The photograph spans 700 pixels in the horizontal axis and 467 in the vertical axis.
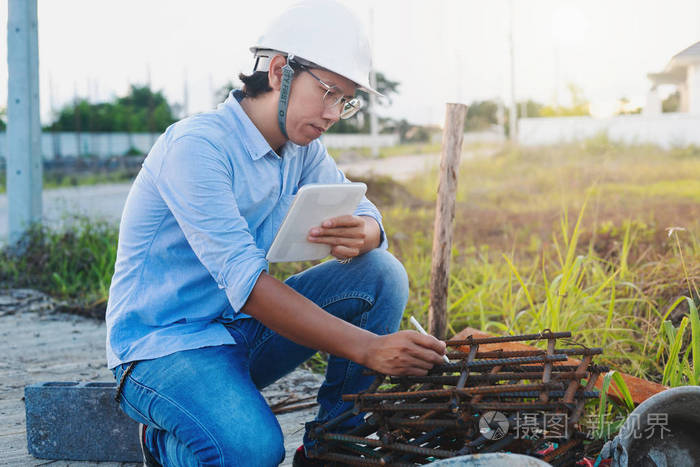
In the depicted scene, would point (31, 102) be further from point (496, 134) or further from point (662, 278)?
point (496, 134)

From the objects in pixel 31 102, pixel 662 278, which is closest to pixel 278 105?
pixel 662 278

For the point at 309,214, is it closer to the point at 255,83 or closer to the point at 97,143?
the point at 255,83

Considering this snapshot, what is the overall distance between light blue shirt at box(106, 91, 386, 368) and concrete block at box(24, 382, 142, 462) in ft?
1.70

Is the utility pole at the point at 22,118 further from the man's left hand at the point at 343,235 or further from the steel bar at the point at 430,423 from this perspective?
the steel bar at the point at 430,423

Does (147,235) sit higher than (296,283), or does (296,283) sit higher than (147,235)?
(147,235)

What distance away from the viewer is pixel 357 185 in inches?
83.4

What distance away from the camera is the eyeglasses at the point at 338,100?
6.74 ft

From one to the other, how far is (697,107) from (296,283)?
39.0ft

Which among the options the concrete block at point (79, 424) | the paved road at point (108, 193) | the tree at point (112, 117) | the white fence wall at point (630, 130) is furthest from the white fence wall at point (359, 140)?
the concrete block at point (79, 424)

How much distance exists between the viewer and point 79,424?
8.38 feet

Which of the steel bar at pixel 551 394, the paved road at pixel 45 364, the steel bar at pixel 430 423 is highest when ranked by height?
the steel bar at pixel 551 394

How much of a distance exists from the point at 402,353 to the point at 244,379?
53cm

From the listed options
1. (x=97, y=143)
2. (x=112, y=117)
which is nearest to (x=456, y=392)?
(x=97, y=143)

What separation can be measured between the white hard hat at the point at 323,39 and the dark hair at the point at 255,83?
3cm
